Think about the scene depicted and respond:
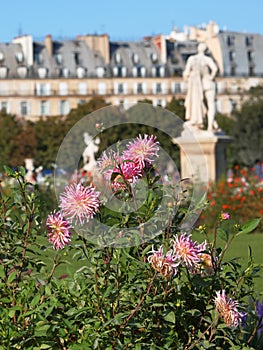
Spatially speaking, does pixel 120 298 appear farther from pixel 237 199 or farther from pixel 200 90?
pixel 200 90

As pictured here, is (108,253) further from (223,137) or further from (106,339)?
(223,137)

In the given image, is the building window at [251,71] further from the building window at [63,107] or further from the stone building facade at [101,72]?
the building window at [63,107]

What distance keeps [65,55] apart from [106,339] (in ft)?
281

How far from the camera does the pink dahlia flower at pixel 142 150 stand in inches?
141

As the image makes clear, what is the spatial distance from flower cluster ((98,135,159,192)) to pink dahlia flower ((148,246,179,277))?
42 centimetres

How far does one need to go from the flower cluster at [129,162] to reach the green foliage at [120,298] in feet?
0.31

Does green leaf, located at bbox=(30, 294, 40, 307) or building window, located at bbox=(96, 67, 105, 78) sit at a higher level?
building window, located at bbox=(96, 67, 105, 78)

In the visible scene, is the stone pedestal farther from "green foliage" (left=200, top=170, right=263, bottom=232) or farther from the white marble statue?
"green foliage" (left=200, top=170, right=263, bottom=232)

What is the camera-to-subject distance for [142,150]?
11.8 ft

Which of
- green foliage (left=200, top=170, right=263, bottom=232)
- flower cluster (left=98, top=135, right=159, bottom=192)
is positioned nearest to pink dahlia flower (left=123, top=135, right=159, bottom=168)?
flower cluster (left=98, top=135, right=159, bottom=192)

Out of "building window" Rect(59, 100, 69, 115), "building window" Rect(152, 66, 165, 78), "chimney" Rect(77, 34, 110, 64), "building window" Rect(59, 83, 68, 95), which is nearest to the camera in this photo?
"building window" Rect(59, 83, 68, 95)

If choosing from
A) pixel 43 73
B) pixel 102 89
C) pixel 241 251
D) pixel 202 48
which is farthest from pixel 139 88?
pixel 241 251

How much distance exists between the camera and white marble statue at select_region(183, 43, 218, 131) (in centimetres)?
1727

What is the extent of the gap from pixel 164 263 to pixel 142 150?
19.5 inches
